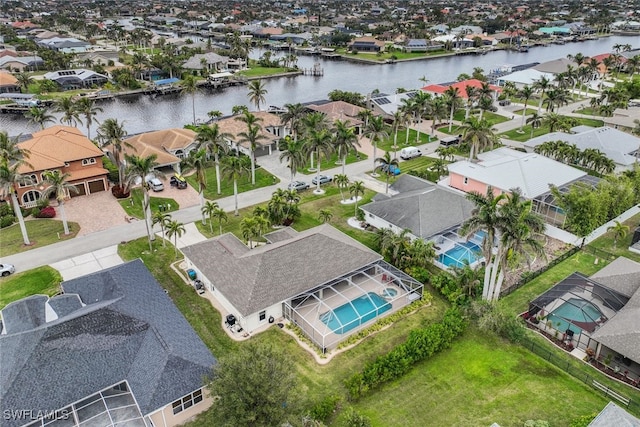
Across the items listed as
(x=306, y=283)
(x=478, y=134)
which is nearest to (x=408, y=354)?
(x=306, y=283)

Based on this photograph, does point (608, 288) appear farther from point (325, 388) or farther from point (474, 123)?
point (474, 123)

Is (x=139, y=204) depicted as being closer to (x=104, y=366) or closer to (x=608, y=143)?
(x=104, y=366)

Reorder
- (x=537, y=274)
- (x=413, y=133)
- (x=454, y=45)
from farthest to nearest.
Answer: (x=454, y=45)
(x=413, y=133)
(x=537, y=274)

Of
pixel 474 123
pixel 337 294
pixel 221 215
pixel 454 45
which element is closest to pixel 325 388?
pixel 337 294

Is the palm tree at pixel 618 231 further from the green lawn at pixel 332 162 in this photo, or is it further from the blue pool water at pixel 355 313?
the green lawn at pixel 332 162

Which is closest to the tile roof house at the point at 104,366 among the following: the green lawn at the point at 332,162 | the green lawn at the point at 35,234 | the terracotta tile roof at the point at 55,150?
the green lawn at the point at 35,234

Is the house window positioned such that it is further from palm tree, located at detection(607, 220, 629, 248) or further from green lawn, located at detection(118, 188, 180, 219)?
palm tree, located at detection(607, 220, 629, 248)

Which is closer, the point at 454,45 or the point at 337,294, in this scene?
the point at 337,294
